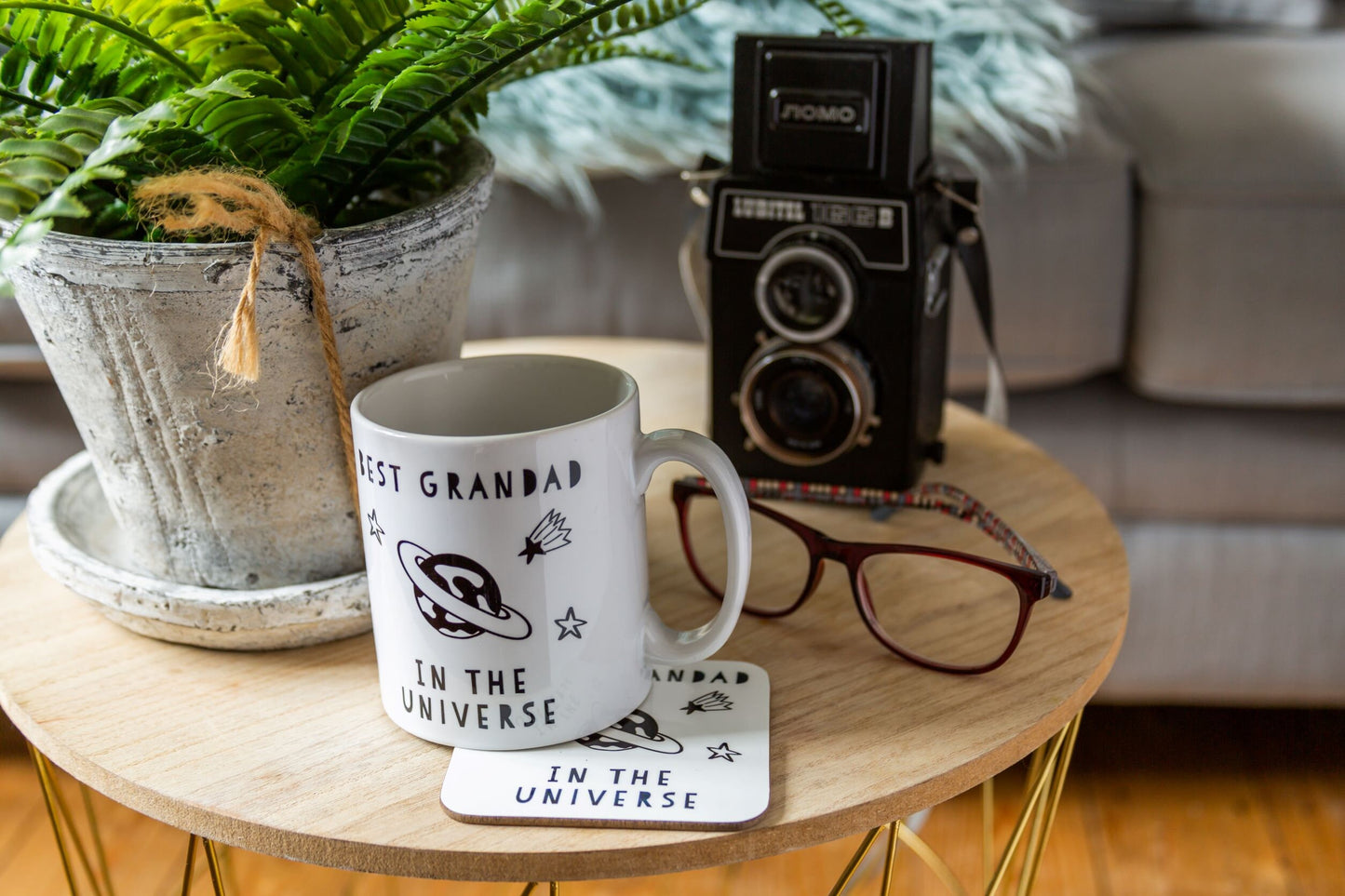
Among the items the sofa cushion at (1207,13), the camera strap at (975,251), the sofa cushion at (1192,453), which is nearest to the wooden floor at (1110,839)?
the sofa cushion at (1192,453)

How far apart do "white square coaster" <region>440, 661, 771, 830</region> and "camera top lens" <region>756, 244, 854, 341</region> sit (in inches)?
9.2

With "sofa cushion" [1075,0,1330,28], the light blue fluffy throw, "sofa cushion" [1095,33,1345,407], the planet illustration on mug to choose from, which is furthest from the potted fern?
"sofa cushion" [1075,0,1330,28]

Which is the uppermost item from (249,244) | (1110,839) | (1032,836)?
(249,244)

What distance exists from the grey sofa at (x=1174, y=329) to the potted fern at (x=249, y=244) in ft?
2.04

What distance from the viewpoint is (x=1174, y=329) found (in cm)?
107

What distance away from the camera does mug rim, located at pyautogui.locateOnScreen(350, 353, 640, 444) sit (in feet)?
1.34

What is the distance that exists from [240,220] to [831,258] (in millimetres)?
319

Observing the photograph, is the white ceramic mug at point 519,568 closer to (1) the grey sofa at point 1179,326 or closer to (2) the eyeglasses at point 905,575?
(2) the eyeglasses at point 905,575

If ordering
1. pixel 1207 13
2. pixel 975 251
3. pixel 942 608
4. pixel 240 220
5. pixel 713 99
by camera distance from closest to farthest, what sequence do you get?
pixel 240 220
pixel 942 608
pixel 975 251
pixel 713 99
pixel 1207 13

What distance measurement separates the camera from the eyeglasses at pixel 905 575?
519 mm

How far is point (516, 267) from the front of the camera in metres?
1.16

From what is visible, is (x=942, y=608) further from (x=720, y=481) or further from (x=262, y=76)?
(x=262, y=76)

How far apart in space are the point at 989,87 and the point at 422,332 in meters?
0.80

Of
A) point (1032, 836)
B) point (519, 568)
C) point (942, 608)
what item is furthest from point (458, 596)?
point (1032, 836)
